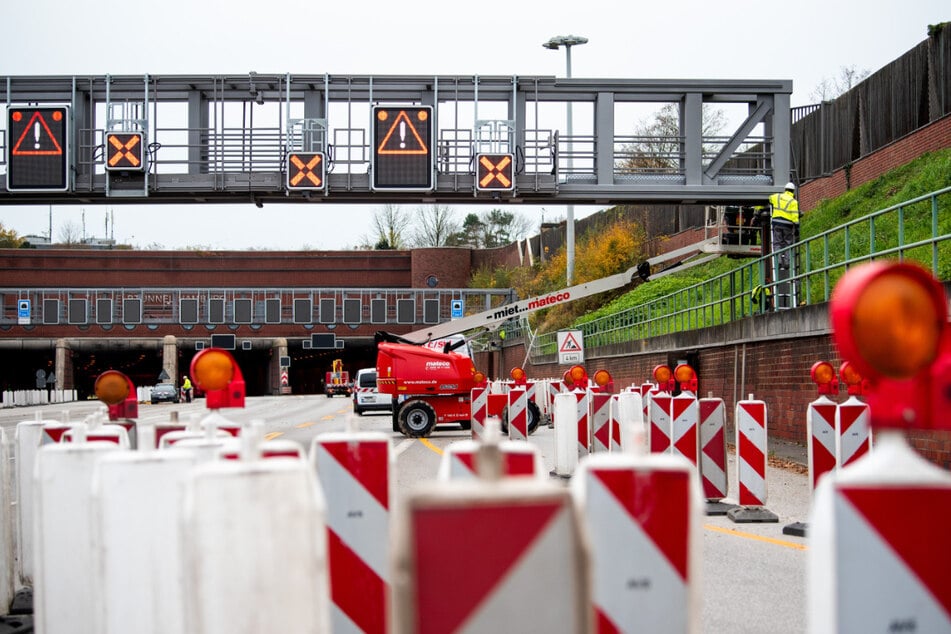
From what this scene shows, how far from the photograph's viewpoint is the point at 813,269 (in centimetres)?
2678

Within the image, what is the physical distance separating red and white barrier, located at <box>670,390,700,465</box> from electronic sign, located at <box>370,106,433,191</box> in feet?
45.2

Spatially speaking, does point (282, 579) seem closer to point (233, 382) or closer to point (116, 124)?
point (233, 382)

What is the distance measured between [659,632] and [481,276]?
92161mm

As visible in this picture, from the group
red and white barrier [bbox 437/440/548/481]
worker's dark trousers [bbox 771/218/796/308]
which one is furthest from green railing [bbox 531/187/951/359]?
red and white barrier [bbox 437/440/548/481]

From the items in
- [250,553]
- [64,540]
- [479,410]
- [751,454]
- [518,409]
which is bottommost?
[479,410]

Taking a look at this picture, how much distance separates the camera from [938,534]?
3.55 metres

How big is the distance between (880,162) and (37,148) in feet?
76.7

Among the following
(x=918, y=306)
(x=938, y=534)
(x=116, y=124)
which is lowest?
(x=938, y=534)

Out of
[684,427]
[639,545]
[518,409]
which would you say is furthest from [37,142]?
[639,545]

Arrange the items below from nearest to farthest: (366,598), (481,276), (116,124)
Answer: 1. (366,598)
2. (116,124)
3. (481,276)

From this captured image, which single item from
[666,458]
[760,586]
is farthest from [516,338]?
[666,458]

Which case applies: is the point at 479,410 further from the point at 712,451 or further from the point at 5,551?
the point at 5,551

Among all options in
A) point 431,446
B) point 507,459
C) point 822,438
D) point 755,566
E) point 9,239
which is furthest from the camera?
point 9,239

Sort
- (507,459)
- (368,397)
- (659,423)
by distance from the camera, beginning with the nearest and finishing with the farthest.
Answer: (507,459), (659,423), (368,397)
